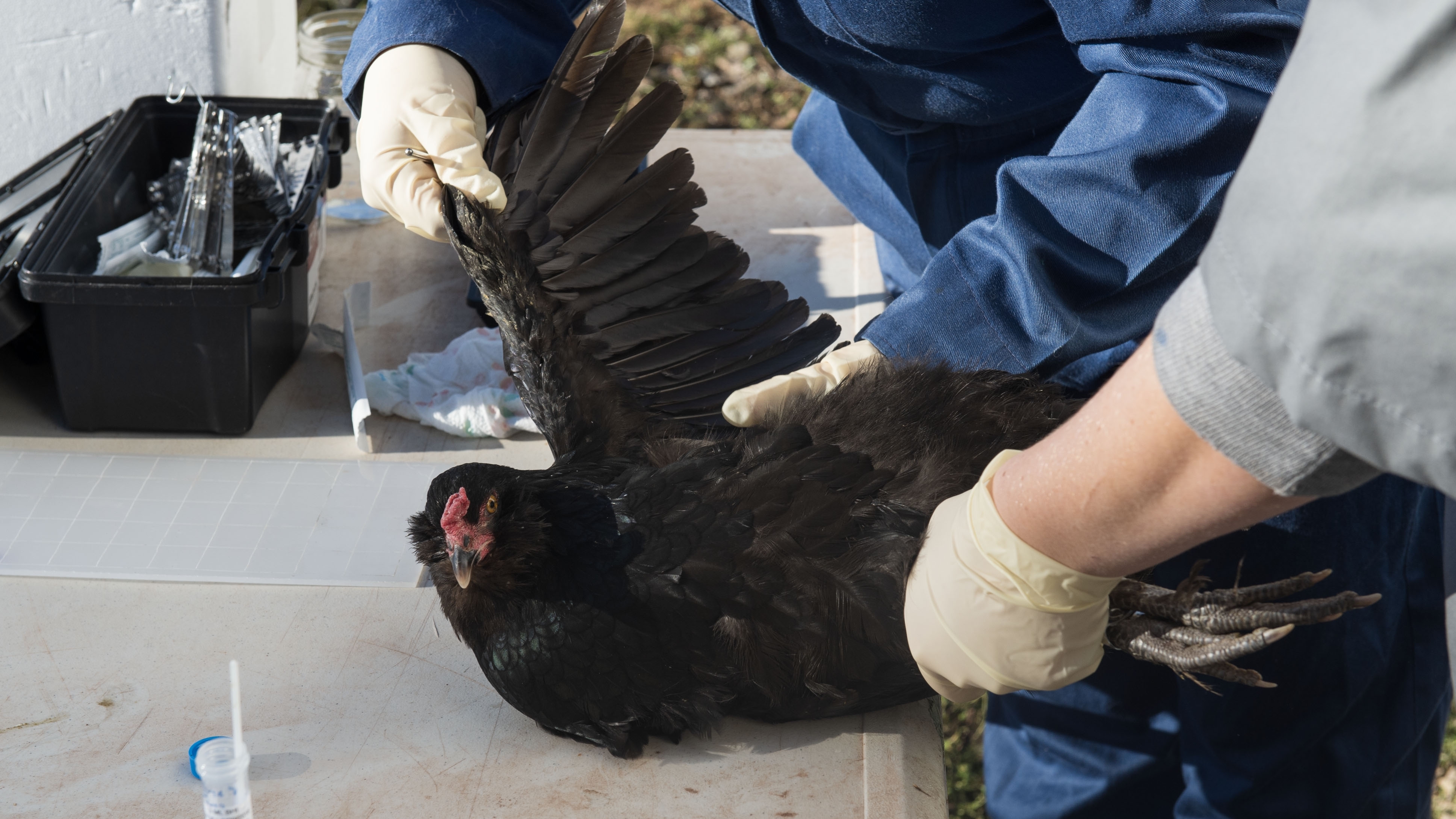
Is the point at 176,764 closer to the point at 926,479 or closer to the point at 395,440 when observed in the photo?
the point at 395,440

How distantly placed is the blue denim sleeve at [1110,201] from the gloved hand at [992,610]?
1.13ft

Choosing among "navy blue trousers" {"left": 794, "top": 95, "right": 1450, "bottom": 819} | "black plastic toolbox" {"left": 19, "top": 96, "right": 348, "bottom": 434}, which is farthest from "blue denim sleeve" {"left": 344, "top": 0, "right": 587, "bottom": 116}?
"navy blue trousers" {"left": 794, "top": 95, "right": 1450, "bottom": 819}

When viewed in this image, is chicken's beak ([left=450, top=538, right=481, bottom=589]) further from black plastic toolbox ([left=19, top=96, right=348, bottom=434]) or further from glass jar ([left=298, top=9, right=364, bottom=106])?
glass jar ([left=298, top=9, right=364, bottom=106])

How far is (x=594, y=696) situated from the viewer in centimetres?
118

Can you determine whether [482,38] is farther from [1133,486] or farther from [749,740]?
[1133,486]

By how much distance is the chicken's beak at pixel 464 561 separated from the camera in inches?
47.8

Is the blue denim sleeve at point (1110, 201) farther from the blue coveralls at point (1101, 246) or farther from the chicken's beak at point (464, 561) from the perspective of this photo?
the chicken's beak at point (464, 561)

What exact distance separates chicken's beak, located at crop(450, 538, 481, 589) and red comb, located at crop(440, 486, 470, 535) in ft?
0.08

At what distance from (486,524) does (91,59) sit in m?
1.90

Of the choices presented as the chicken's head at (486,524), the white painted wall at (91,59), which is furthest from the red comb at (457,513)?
the white painted wall at (91,59)

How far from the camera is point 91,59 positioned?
237 cm

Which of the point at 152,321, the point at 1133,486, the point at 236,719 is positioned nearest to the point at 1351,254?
the point at 1133,486

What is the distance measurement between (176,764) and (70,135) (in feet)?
6.24

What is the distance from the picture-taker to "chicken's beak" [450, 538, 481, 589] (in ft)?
3.98
